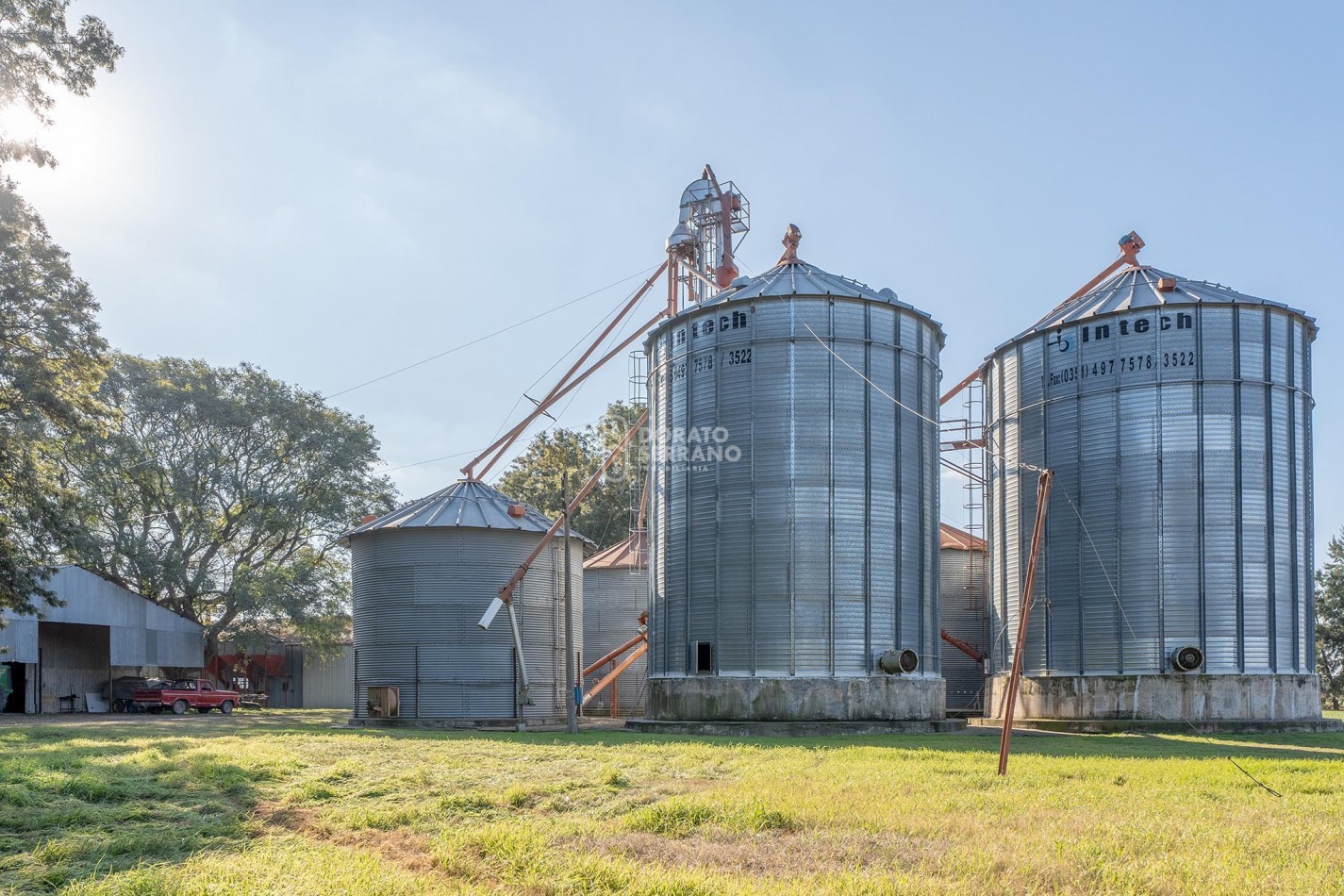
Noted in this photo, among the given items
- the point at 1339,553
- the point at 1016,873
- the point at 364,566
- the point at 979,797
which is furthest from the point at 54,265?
the point at 1339,553

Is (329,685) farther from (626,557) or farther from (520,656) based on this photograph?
(520,656)

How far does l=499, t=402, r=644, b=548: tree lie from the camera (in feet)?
246

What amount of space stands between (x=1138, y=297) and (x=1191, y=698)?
40.2ft

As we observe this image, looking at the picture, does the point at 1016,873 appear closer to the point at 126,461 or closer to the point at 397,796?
the point at 397,796

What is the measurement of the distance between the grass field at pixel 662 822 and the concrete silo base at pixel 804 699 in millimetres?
9733

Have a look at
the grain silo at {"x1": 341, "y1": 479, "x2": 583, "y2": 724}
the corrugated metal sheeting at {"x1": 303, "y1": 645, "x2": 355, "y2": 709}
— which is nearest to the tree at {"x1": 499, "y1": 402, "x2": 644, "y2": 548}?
the corrugated metal sheeting at {"x1": 303, "y1": 645, "x2": 355, "y2": 709}

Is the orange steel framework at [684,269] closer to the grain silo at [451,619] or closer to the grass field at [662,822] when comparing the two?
the grain silo at [451,619]

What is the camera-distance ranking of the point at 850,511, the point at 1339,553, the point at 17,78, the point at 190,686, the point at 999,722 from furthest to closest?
the point at 1339,553 < the point at 190,686 < the point at 999,722 < the point at 850,511 < the point at 17,78

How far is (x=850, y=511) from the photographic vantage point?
3534 cm

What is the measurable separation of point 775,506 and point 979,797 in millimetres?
19294

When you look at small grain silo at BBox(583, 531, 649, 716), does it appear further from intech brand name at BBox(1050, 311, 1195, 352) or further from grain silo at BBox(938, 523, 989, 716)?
intech brand name at BBox(1050, 311, 1195, 352)

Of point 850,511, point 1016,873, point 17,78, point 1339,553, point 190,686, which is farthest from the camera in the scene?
point 1339,553

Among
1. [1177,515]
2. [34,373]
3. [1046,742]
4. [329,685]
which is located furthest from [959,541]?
[329,685]

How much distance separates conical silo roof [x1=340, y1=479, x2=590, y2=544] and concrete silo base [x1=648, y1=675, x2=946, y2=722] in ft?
40.9
